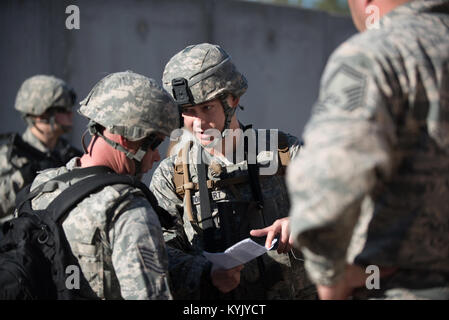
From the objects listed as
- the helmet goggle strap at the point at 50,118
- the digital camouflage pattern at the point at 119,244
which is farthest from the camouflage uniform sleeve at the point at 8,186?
the digital camouflage pattern at the point at 119,244

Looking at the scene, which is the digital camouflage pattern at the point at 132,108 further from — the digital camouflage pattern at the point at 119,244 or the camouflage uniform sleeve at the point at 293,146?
the camouflage uniform sleeve at the point at 293,146

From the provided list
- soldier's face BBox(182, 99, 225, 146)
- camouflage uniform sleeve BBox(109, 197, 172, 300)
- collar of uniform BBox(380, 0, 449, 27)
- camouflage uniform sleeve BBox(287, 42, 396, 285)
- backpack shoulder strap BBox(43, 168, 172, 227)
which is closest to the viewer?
camouflage uniform sleeve BBox(287, 42, 396, 285)

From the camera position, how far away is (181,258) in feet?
9.44

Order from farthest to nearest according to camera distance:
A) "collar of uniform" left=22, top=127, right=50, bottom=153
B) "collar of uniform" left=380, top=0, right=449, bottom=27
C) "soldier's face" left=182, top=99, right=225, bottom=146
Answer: "collar of uniform" left=22, top=127, right=50, bottom=153 → "soldier's face" left=182, top=99, right=225, bottom=146 → "collar of uniform" left=380, top=0, right=449, bottom=27

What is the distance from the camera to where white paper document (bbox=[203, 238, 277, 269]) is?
9.22 feet

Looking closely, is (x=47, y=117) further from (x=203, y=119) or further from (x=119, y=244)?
(x=119, y=244)

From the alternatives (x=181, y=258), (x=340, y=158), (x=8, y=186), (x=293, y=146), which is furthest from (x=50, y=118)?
(x=340, y=158)

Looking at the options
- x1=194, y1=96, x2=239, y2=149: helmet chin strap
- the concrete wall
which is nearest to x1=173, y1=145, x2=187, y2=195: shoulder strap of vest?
x1=194, y1=96, x2=239, y2=149: helmet chin strap

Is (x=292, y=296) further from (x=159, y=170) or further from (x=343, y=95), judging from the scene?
(x=343, y=95)

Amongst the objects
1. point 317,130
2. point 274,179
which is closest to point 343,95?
point 317,130

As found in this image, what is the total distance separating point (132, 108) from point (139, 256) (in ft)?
2.12

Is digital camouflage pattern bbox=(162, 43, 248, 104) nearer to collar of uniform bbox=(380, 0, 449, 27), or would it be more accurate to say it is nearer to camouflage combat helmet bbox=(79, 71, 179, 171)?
camouflage combat helmet bbox=(79, 71, 179, 171)
